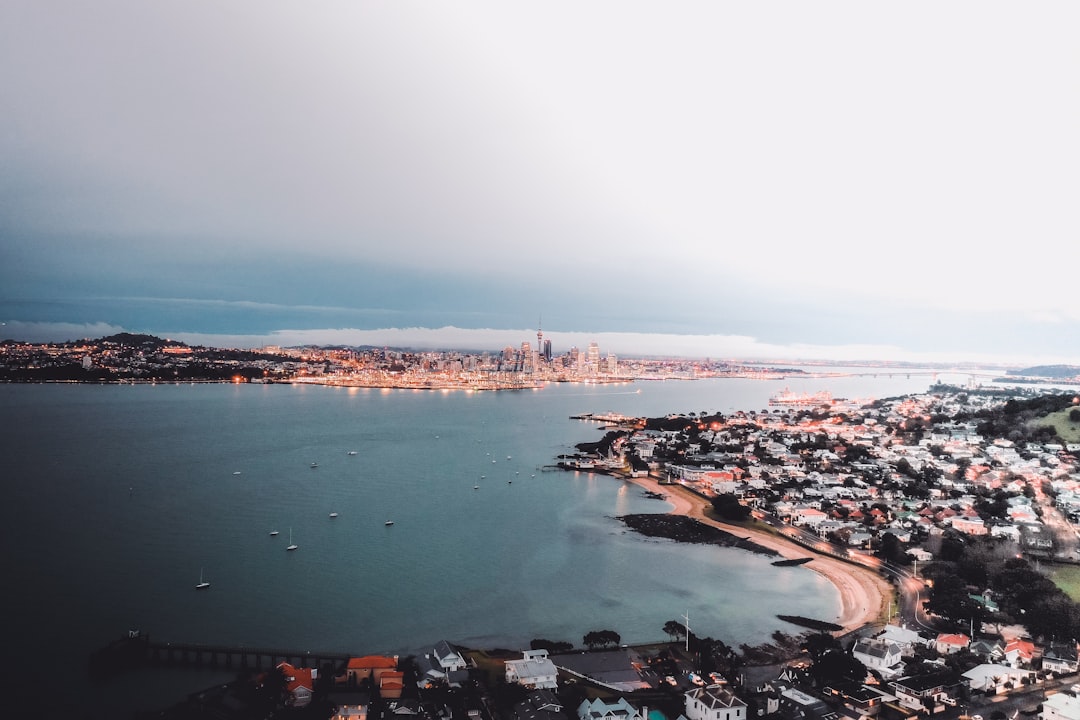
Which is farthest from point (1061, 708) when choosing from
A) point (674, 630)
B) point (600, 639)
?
point (600, 639)

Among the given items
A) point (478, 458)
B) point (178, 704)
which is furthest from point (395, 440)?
point (178, 704)

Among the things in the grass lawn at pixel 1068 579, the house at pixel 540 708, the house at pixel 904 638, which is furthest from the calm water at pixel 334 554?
the grass lawn at pixel 1068 579

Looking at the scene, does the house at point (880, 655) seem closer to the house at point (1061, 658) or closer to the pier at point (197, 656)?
the house at point (1061, 658)

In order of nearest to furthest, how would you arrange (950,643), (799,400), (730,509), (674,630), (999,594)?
1. (950,643)
2. (674,630)
3. (999,594)
4. (730,509)
5. (799,400)

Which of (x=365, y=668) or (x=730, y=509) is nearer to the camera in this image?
(x=365, y=668)

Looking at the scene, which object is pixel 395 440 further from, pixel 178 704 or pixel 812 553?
pixel 178 704

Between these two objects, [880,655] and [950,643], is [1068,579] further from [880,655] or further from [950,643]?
[880,655]
